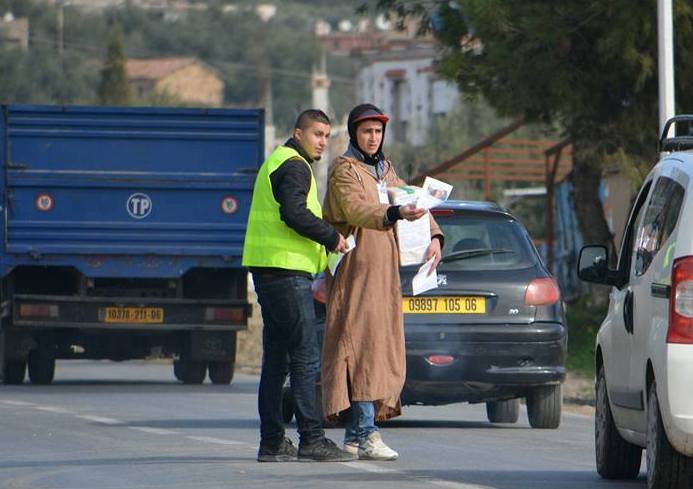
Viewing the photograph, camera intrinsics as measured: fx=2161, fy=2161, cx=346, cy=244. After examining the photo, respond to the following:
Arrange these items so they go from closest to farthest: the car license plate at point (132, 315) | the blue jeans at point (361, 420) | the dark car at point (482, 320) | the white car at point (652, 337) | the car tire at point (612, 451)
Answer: the white car at point (652, 337) → the car tire at point (612, 451) → the blue jeans at point (361, 420) → the dark car at point (482, 320) → the car license plate at point (132, 315)

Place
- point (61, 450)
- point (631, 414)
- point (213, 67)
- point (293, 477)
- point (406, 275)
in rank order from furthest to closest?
point (213, 67)
point (406, 275)
point (61, 450)
point (293, 477)
point (631, 414)

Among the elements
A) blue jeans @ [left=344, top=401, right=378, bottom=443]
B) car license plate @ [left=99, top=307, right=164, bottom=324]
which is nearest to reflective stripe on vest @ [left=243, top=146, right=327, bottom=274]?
blue jeans @ [left=344, top=401, right=378, bottom=443]

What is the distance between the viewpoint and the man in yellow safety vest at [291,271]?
38.7 feet

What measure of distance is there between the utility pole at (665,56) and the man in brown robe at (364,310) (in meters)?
10.5

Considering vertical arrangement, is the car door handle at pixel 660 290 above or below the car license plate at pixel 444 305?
above

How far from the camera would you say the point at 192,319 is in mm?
22375

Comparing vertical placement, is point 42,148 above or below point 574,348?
above

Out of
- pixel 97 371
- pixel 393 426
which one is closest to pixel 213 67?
pixel 97 371

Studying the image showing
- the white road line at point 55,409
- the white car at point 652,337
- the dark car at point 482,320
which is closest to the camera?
the white car at point 652,337

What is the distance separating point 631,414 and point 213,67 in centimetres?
14097

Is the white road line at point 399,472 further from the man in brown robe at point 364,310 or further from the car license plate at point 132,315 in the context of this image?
the car license plate at point 132,315

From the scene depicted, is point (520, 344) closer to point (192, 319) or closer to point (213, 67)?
point (192, 319)

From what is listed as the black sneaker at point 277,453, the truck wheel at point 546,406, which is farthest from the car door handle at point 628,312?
the truck wheel at point 546,406

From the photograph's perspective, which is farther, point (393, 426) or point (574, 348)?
point (574, 348)
